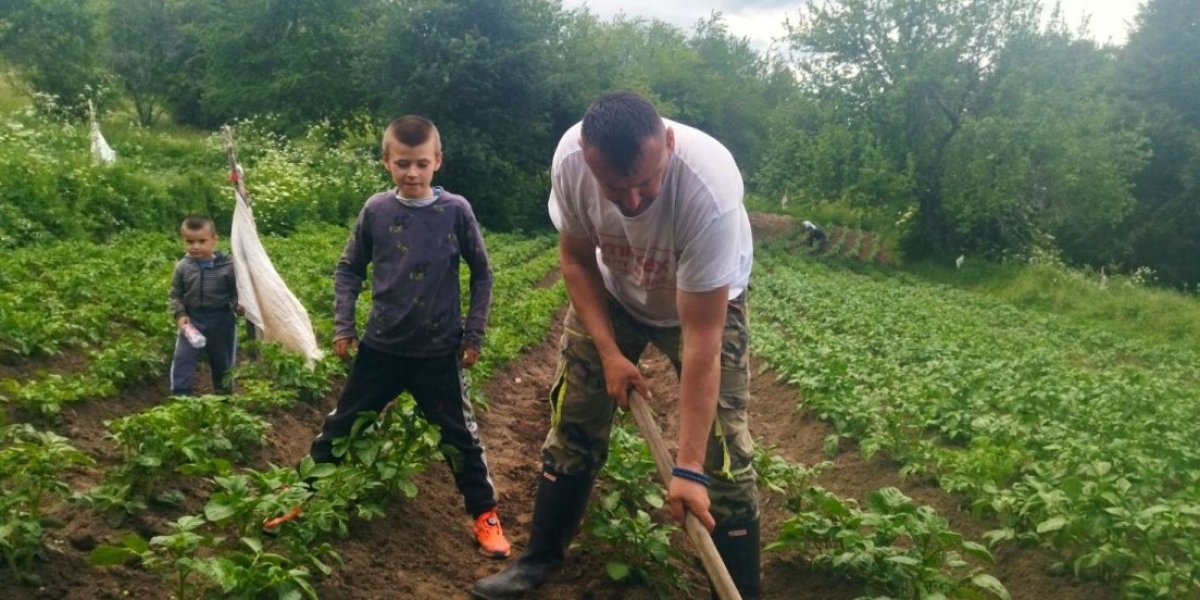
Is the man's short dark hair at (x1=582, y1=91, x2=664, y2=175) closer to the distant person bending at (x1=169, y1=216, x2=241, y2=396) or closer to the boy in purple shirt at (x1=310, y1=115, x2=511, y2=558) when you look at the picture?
the boy in purple shirt at (x1=310, y1=115, x2=511, y2=558)

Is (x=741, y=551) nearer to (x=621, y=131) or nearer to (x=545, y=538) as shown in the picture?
(x=545, y=538)

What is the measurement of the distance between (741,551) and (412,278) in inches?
68.7

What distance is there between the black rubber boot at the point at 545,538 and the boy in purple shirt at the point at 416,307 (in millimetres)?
431

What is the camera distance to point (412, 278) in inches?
162

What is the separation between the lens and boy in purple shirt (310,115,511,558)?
4125mm

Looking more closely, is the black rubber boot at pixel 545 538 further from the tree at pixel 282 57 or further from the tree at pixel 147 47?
the tree at pixel 147 47

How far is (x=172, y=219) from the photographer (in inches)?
595

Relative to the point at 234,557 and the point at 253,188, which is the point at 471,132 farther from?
the point at 234,557

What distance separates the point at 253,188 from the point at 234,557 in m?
16.1

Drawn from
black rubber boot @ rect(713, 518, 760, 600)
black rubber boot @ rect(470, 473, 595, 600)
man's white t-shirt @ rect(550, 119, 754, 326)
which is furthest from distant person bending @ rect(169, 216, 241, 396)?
black rubber boot @ rect(713, 518, 760, 600)

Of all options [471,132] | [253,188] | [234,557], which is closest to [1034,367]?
[234,557]

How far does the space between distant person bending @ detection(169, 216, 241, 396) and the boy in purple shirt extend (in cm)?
204

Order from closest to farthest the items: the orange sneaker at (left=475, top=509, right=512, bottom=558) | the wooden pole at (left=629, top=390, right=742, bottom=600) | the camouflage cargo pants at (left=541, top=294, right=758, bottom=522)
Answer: the wooden pole at (left=629, top=390, right=742, bottom=600) < the camouflage cargo pants at (left=541, top=294, right=758, bottom=522) < the orange sneaker at (left=475, top=509, right=512, bottom=558)

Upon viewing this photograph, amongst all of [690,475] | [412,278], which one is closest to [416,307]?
[412,278]
